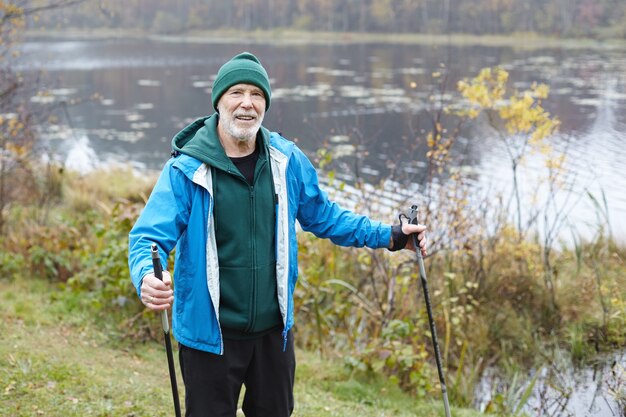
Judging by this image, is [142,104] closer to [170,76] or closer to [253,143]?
[170,76]

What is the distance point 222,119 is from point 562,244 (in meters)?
7.00

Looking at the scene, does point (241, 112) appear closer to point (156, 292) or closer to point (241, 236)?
point (241, 236)

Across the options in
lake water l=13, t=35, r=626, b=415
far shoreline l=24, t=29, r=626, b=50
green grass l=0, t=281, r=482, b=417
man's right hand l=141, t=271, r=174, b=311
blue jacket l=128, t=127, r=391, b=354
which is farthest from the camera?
far shoreline l=24, t=29, r=626, b=50

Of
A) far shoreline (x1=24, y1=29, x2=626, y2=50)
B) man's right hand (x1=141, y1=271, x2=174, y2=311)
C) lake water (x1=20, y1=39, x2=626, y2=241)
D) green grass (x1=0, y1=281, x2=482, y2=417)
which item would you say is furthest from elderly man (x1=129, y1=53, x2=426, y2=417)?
far shoreline (x1=24, y1=29, x2=626, y2=50)

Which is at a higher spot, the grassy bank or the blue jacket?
the blue jacket

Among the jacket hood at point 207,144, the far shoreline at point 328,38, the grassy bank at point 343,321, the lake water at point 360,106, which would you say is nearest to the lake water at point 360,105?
the lake water at point 360,106

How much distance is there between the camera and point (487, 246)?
7883 millimetres

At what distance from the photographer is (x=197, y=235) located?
273cm

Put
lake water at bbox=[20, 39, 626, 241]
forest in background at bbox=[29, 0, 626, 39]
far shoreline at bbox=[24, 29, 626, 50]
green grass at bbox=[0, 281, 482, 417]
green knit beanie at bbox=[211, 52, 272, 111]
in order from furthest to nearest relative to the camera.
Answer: forest in background at bbox=[29, 0, 626, 39]
far shoreline at bbox=[24, 29, 626, 50]
lake water at bbox=[20, 39, 626, 241]
green grass at bbox=[0, 281, 482, 417]
green knit beanie at bbox=[211, 52, 272, 111]

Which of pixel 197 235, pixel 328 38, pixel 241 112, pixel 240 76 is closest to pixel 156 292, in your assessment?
pixel 197 235

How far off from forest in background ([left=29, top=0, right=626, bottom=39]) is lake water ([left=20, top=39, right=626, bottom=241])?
971 centimetres

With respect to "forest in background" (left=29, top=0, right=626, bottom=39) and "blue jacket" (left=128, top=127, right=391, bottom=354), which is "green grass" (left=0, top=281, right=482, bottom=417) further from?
"forest in background" (left=29, top=0, right=626, bottom=39)

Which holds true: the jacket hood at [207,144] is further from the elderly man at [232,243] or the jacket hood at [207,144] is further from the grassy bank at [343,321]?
the grassy bank at [343,321]

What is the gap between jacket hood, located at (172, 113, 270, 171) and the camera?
9.10 ft
